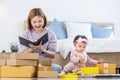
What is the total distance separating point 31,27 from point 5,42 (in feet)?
5.81

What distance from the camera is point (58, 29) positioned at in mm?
3836

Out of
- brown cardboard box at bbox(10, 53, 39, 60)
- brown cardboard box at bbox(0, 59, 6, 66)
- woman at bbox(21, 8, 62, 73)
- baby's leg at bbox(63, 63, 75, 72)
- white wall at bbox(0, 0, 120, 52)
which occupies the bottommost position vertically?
baby's leg at bbox(63, 63, 75, 72)

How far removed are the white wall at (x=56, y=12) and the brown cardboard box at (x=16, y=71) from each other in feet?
8.36

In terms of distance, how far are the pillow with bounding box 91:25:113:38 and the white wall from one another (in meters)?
0.23

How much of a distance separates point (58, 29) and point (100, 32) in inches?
23.0

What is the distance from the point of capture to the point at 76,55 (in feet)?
7.90

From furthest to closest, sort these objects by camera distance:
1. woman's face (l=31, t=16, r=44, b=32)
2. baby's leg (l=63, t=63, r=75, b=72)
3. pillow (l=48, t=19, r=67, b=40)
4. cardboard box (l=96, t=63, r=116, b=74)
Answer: pillow (l=48, t=19, r=67, b=40), baby's leg (l=63, t=63, r=75, b=72), woman's face (l=31, t=16, r=44, b=32), cardboard box (l=96, t=63, r=116, b=74)

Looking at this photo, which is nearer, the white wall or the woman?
the woman

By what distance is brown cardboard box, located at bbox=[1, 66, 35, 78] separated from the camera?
145cm

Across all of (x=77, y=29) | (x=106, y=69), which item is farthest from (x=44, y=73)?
(x=77, y=29)

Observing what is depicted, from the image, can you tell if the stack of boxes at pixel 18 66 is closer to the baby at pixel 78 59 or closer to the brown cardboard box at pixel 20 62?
the brown cardboard box at pixel 20 62

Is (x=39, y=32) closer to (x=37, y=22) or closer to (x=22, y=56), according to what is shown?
(x=37, y=22)

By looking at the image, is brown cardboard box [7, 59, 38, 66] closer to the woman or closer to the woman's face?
the woman

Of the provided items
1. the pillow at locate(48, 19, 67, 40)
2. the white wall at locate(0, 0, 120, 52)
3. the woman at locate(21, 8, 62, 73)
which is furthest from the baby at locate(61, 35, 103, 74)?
the white wall at locate(0, 0, 120, 52)
